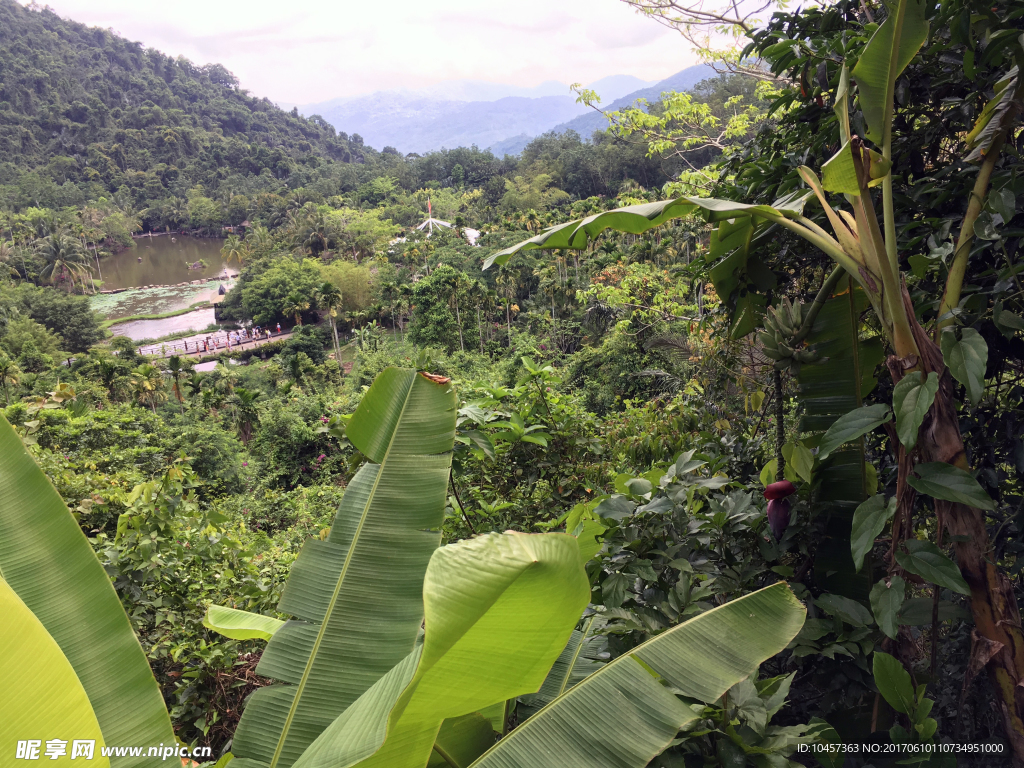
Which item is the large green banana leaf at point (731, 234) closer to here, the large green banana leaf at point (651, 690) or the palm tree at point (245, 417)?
the large green banana leaf at point (651, 690)

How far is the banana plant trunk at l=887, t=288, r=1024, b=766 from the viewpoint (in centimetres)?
96

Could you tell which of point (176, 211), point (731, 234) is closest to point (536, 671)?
point (731, 234)

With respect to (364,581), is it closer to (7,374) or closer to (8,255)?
(7,374)

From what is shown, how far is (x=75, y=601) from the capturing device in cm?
107

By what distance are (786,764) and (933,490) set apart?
0.53m

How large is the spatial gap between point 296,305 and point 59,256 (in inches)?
744

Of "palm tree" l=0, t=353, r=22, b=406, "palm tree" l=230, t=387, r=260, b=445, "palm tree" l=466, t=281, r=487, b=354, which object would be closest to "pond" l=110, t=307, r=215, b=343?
"palm tree" l=0, t=353, r=22, b=406

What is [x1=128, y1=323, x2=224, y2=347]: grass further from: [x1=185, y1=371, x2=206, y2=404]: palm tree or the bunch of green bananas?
the bunch of green bananas

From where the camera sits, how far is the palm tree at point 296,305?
26970 mm

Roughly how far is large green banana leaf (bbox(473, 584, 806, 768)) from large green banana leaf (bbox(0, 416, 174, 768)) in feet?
2.31

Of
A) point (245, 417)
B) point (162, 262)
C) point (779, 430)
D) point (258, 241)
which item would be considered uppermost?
point (258, 241)

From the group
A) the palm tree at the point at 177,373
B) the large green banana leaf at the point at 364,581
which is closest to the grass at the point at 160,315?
the palm tree at the point at 177,373

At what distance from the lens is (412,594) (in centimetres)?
115

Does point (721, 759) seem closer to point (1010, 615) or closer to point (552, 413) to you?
point (1010, 615)
